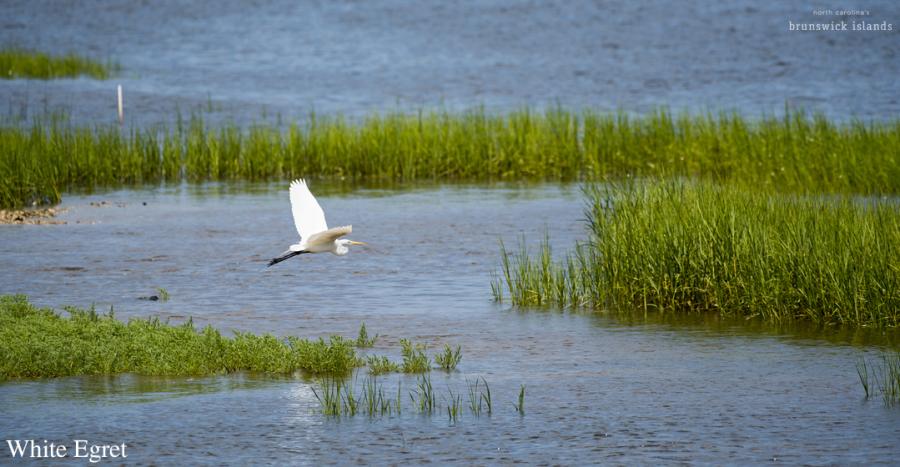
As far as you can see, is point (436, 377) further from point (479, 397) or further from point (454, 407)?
point (454, 407)

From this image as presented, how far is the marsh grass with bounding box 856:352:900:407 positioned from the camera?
8711mm

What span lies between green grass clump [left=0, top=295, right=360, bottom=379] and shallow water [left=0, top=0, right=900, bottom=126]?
1889cm

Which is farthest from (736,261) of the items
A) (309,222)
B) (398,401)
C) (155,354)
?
(155,354)

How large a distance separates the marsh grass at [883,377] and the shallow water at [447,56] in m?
17.7

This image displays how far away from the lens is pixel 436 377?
31.2ft

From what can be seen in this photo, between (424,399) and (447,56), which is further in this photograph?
(447,56)

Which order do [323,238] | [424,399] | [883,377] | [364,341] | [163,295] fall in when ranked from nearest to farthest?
[424,399], [883,377], [364,341], [323,238], [163,295]

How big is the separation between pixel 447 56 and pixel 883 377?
39.3m

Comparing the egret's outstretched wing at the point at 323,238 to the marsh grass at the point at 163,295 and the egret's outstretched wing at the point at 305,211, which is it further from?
the marsh grass at the point at 163,295

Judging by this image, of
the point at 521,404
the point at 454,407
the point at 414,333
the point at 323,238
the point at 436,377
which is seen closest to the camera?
the point at 454,407

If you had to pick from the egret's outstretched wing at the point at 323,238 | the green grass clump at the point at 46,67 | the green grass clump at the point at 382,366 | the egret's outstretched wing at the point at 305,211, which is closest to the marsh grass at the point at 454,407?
the green grass clump at the point at 382,366

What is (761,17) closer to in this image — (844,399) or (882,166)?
Result: (882,166)

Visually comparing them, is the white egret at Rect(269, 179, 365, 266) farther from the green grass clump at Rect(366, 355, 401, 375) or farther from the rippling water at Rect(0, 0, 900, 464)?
the green grass clump at Rect(366, 355, 401, 375)

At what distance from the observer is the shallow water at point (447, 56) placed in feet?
116
